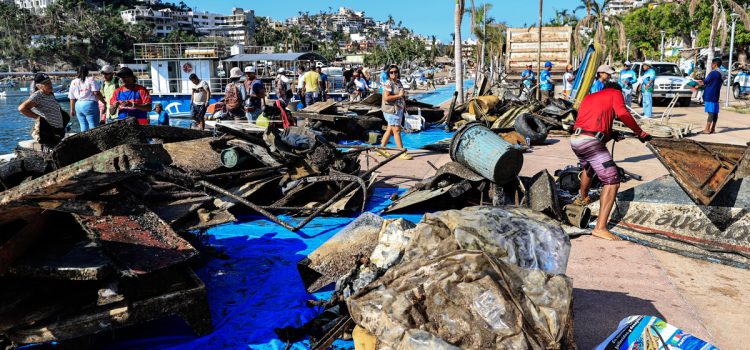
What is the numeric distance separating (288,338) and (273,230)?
8.83ft

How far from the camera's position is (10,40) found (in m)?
129

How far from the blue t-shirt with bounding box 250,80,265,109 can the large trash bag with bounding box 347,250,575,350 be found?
27.2ft

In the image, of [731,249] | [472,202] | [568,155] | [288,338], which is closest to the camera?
[288,338]

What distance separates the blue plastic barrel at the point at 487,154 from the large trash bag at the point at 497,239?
2.68 metres

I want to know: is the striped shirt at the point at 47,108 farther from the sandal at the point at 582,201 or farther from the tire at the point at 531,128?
the tire at the point at 531,128

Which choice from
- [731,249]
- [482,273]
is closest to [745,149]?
[731,249]

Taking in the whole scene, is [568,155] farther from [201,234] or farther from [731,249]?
[201,234]

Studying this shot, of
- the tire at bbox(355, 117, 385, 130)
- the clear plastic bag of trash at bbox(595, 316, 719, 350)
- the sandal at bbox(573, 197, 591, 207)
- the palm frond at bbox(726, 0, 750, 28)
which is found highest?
the palm frond at bbox(726, 0, 750, 28)

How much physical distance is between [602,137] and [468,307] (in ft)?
12.2

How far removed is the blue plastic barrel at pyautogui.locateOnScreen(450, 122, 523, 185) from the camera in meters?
6.61

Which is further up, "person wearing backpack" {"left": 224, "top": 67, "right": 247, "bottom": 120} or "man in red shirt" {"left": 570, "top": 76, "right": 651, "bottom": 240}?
"person wearing backpack" {"left": 224, "top": 67, "right": 247, "bottom": 120}

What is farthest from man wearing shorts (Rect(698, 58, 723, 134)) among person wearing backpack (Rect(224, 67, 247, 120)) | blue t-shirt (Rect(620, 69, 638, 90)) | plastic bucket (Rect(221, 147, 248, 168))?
plastic bucket (Rect(221, 147, 248, 168))

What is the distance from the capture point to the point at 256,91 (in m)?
11.1

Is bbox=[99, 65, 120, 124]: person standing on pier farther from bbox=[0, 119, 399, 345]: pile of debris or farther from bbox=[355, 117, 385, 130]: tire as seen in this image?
bbox=[355, 117, 385, 130]: tire
